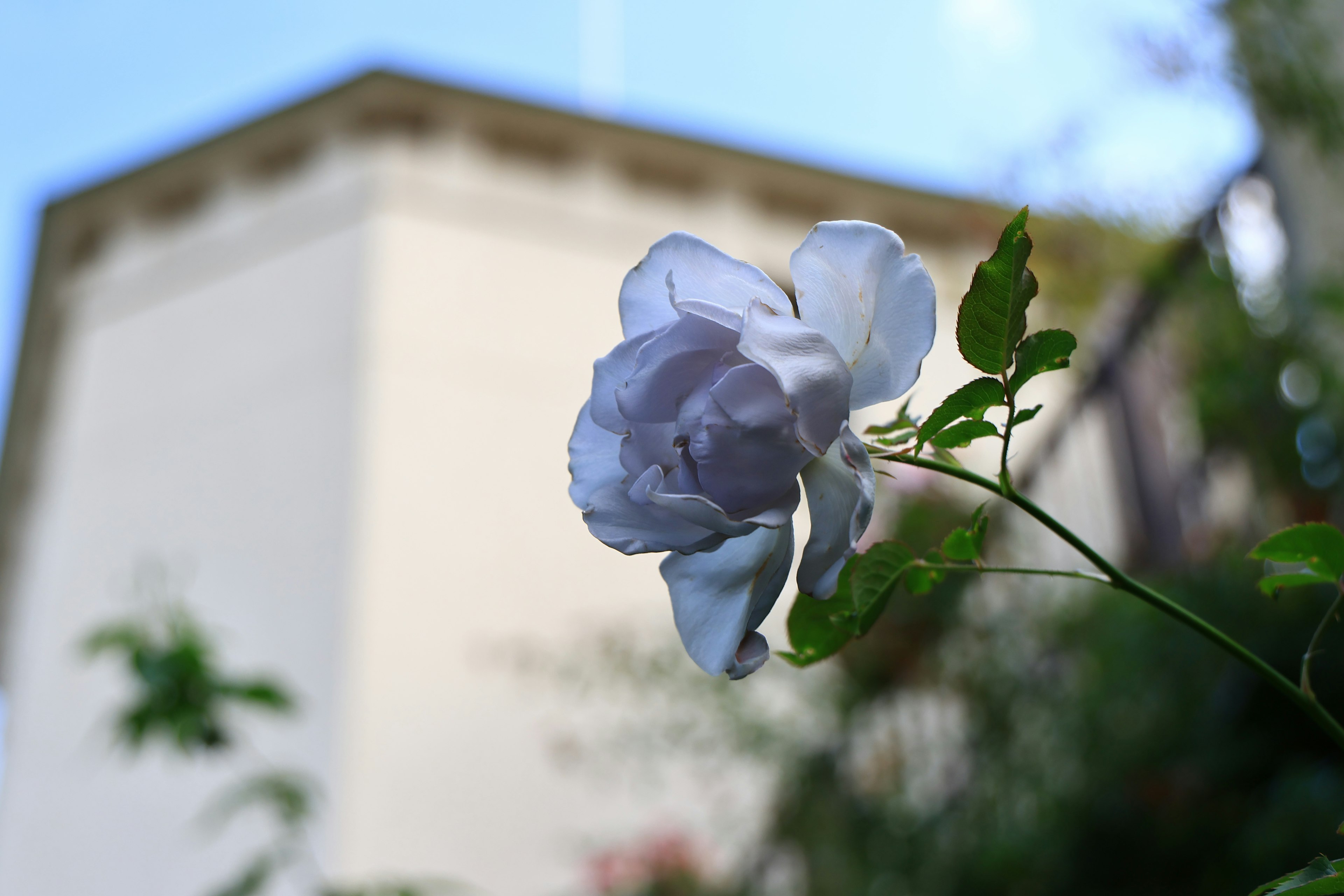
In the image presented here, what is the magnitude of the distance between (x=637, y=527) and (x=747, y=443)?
2.0 inches

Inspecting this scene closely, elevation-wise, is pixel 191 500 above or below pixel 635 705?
above

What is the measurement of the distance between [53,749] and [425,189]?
3374 millimetres

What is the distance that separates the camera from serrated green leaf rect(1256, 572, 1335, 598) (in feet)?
1.41

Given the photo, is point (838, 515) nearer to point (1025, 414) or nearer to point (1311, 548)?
point (1025, 414)

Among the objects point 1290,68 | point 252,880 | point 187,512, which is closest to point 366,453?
point 187,512

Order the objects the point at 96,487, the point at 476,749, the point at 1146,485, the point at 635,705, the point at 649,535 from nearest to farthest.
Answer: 1. the point at 649,535
2. the point at 1146,485
3. the point at 635,705
4. the point at 476,749
5. the point at 96,487

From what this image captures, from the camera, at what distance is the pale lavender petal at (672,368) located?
1.28 ft

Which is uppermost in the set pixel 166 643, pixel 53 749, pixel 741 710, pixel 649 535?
pixel 53 749

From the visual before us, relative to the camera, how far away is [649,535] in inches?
15.1

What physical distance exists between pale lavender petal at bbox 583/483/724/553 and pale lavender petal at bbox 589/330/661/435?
0.02m

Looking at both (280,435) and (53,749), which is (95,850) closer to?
(53,749)

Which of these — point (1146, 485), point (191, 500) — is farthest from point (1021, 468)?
point (191, 500)

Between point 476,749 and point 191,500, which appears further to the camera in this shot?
point 191,500

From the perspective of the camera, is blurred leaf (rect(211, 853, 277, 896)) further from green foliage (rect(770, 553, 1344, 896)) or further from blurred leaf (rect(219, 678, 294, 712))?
green foliage (rect(770, 553, 1344, 896))
